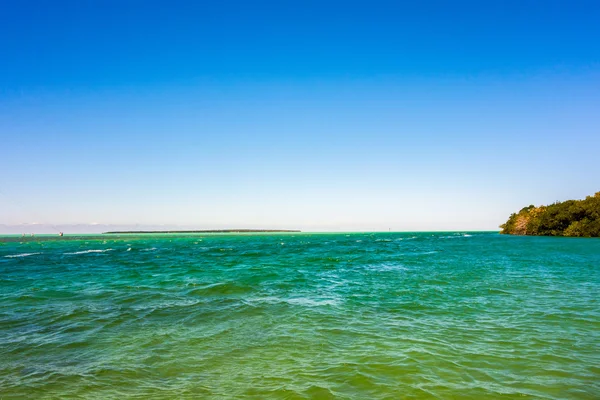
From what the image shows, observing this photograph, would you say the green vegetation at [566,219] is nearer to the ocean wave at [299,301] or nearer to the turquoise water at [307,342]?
the turquoise water at [307,342]

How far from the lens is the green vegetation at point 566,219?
89250 millimetres

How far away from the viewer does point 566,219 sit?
98000 mm

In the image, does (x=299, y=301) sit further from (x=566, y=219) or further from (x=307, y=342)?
(x=566, y=219)

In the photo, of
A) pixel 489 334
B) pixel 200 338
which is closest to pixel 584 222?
pixel 489 334

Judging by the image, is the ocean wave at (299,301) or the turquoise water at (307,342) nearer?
the turquoise water at (307,342)

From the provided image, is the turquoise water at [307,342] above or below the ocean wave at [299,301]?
above

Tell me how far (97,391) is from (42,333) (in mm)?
6599

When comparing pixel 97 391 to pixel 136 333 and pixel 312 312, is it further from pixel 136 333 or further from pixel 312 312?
pixel 312 312

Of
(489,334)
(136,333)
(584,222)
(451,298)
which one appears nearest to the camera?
(489,334)

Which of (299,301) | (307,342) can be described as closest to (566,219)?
(299,301)

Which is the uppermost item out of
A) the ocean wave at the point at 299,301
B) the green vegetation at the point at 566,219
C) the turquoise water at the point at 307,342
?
the green vegetation at the point at 566,219

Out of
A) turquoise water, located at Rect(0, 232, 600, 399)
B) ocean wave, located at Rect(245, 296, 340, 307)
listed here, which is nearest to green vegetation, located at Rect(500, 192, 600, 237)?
turquoise water, located at Rect(0, 232, 600, 399)

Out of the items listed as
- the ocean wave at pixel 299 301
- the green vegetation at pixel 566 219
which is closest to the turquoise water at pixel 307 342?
the ocean wave at pixel 299 301

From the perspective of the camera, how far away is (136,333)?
476 inches
